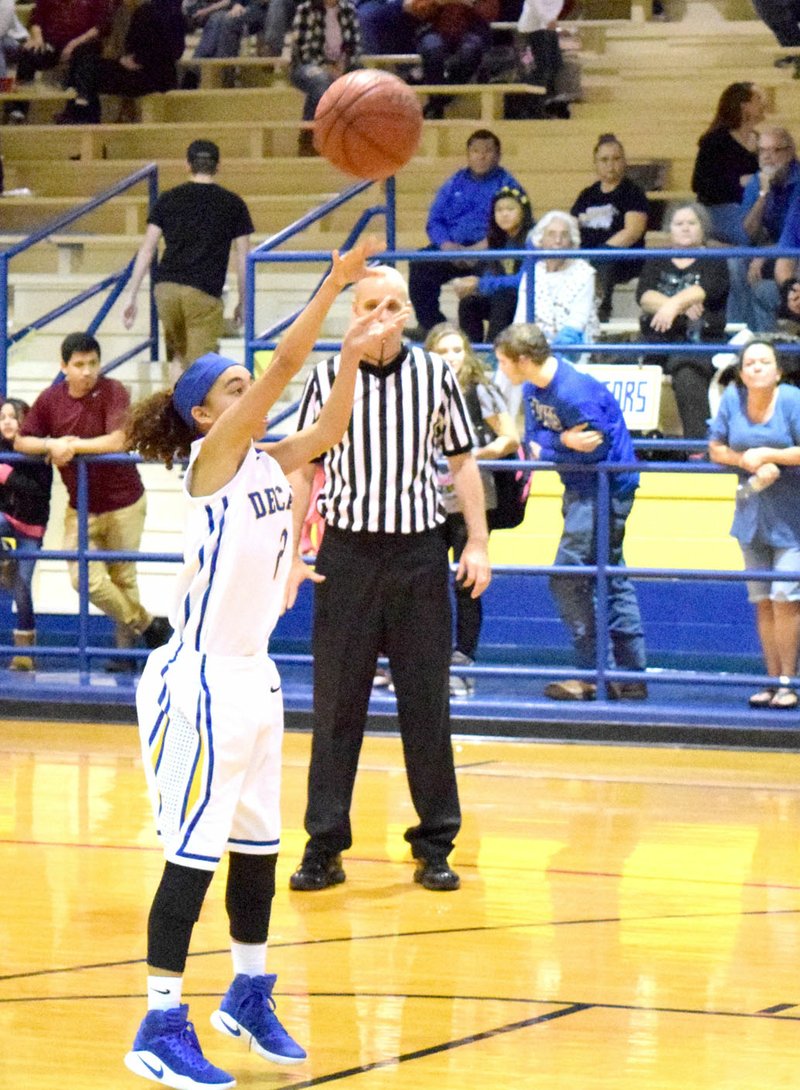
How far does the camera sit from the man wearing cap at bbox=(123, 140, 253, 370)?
11492 millimetres

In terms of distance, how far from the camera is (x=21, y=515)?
1010cm

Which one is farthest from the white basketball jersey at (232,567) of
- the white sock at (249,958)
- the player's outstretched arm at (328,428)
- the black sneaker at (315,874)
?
the black sneaker at (315,874)

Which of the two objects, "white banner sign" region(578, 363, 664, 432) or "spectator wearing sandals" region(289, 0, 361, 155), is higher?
"spectator wearing sandals" region(289, 0, 361, 155)

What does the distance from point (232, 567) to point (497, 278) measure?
278 inches

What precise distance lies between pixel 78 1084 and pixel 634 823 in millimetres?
3346

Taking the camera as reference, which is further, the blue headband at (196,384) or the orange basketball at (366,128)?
the orange basketball at (366,128)

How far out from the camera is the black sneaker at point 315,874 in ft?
20.2

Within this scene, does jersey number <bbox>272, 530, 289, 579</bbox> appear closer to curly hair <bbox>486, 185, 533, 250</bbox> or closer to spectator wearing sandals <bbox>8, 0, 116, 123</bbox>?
curly hair <bbox>486, 185, 533, 250</bbox>

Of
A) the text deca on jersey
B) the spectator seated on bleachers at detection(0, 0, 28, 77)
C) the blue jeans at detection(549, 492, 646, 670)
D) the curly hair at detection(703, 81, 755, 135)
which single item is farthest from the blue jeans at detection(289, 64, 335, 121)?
the text deca on jersey

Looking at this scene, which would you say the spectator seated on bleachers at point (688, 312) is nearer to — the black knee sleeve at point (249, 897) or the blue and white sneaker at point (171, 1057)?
the black knee sleeve at point (249, 897)

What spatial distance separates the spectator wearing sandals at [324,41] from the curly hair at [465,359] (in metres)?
5.29

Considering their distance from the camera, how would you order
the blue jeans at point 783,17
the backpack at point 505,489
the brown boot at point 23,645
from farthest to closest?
1. the blue jeans at point 783,17
2. the brown boot at point 23,645
3. the backpack at point 505,489

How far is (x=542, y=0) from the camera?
13.7 m

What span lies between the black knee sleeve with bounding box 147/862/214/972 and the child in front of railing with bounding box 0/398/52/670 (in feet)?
19.2
